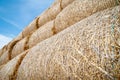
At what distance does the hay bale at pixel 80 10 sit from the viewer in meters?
2.12

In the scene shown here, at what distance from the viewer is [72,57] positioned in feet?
4.93

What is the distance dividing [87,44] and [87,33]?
0.12m

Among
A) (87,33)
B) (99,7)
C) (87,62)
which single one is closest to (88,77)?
(87,62)

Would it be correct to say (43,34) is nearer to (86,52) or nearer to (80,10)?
(80,10)

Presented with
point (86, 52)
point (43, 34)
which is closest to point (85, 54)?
point (86, 52)

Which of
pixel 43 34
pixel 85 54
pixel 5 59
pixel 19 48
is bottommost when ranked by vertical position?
pixel 85 54

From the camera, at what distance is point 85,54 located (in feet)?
4.56

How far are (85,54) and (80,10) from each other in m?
1.21

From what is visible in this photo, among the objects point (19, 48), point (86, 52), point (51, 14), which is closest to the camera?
point (86, 52)

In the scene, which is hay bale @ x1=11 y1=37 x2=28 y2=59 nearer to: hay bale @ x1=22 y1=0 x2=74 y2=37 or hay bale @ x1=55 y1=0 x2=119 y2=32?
hay bale @ x1=22 y1=0 x2=74 y2=37

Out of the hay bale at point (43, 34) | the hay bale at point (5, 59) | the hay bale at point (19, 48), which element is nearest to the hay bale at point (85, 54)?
the hay bale at point (43, 34)

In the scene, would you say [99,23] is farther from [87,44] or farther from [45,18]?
[45,18]

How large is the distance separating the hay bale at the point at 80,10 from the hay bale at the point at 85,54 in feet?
1.79

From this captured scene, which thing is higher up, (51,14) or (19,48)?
(51,14)
